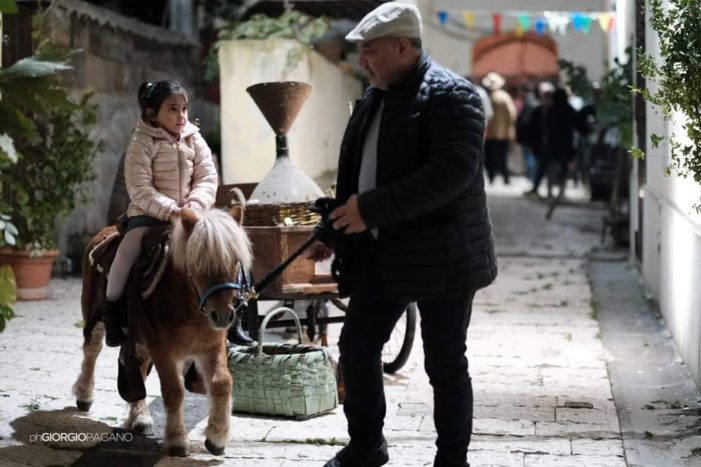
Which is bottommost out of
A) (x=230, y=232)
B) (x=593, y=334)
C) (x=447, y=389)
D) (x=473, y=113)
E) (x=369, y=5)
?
(x=593, y=334)

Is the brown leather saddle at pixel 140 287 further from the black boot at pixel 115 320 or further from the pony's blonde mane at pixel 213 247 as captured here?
the pony's blonde mane at pixel 213 247

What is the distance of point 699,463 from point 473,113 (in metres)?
2.39

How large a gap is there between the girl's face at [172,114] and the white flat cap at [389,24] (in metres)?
1.50

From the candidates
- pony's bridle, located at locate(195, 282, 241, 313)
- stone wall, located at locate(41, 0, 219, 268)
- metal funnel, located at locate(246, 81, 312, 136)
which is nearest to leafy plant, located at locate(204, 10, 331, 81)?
stone wall, located at locate(41, 0, 219, 268)

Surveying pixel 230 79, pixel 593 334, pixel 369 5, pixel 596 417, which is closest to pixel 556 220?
pixel 369 5

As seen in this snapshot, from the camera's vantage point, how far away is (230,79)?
45.5 feet

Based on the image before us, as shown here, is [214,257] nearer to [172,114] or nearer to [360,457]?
[172,114]

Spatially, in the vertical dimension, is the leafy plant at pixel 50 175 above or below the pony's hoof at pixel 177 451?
above

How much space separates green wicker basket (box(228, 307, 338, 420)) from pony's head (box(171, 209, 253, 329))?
1194 mm

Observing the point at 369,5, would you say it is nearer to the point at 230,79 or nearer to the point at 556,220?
the point at 230,79

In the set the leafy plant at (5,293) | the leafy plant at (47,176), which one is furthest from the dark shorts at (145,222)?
the leafy plant at (47,176)

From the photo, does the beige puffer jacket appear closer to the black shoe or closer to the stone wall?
the black shoe

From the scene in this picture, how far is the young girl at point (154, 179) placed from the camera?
6.62 meters

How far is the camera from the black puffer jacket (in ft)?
17.3
